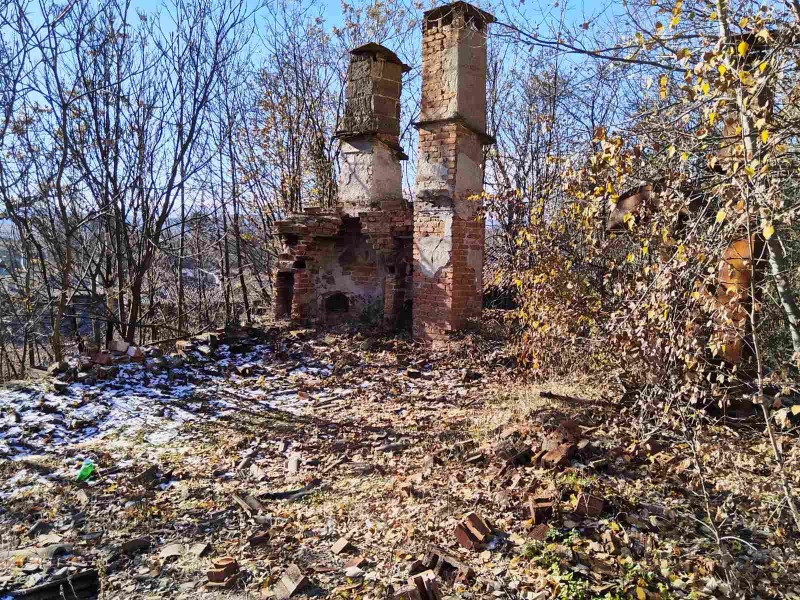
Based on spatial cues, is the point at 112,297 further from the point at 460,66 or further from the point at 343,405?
the point at 460,66

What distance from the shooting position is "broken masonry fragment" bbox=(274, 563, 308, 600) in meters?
2.92

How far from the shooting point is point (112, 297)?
32.0ft

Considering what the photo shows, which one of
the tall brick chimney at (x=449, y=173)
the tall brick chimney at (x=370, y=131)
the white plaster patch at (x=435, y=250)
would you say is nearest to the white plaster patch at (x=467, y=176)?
the tall brick chimney at (x=449, y=173)

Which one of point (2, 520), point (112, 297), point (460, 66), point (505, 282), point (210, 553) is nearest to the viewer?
point (210, 553)

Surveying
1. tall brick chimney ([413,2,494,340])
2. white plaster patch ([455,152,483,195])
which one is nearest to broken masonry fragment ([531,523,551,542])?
tall brick chimney ([413,2,494,340])

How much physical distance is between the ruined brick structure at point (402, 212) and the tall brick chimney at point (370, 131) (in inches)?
0.7

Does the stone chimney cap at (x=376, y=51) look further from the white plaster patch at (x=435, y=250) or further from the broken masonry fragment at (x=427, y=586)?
the broken masonry fragment at (x=427, y=586)

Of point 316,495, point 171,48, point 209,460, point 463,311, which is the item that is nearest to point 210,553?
point 316,495

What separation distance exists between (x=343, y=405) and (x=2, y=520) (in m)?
3.38

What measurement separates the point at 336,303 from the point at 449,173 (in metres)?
3.52

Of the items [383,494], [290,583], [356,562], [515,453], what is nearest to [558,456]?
[515,453]

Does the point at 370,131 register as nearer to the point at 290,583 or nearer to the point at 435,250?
the point at 435,250

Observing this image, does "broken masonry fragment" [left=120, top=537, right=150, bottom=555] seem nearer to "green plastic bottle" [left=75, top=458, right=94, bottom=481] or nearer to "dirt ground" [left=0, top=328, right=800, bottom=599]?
"dirt ground" [left=0, top=328, right=800, bottom=599]

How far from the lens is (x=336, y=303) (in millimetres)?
10000
